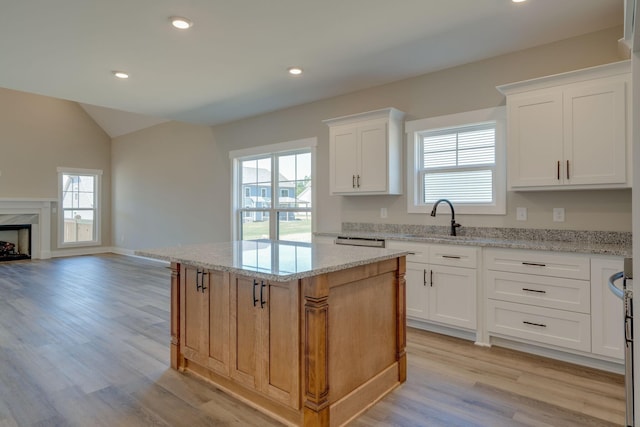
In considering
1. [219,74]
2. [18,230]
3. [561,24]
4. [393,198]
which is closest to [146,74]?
[219,74]

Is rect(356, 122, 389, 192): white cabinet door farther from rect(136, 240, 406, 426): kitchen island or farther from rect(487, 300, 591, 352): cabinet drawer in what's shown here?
rect(487, 300, 591, 352): cabinet drawer

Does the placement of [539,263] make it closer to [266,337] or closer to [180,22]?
Answer: [266,337]

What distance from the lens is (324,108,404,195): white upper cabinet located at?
4.07 m

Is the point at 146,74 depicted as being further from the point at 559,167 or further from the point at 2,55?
the point at 559,167

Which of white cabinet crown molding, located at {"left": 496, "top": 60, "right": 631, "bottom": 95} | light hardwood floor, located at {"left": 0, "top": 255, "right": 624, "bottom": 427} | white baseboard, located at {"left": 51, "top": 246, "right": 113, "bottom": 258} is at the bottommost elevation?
light hardwood floor, located at {"left": 0, "top": 255, "right": 624, "bottom": 427}

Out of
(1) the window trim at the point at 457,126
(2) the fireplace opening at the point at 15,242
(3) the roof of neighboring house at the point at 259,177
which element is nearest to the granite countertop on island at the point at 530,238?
(1) the window trim at the point at 457,126

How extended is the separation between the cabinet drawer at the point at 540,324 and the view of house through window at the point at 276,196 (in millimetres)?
2791

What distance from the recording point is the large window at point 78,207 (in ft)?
29.0

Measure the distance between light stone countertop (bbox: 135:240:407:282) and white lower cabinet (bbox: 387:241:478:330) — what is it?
103cm

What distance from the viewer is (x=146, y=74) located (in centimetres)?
409

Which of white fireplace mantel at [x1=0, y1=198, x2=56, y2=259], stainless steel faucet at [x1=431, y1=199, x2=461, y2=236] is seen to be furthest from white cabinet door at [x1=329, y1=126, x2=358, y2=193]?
white fireplace mantel at [x1=0, y1=198, x2=56, y2=259]

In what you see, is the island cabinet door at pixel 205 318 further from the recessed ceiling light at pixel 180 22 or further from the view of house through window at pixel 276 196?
the view of house through window at pixel 276 196

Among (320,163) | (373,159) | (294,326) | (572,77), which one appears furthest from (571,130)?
(320,163)

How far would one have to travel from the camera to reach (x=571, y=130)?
9.77 ft
